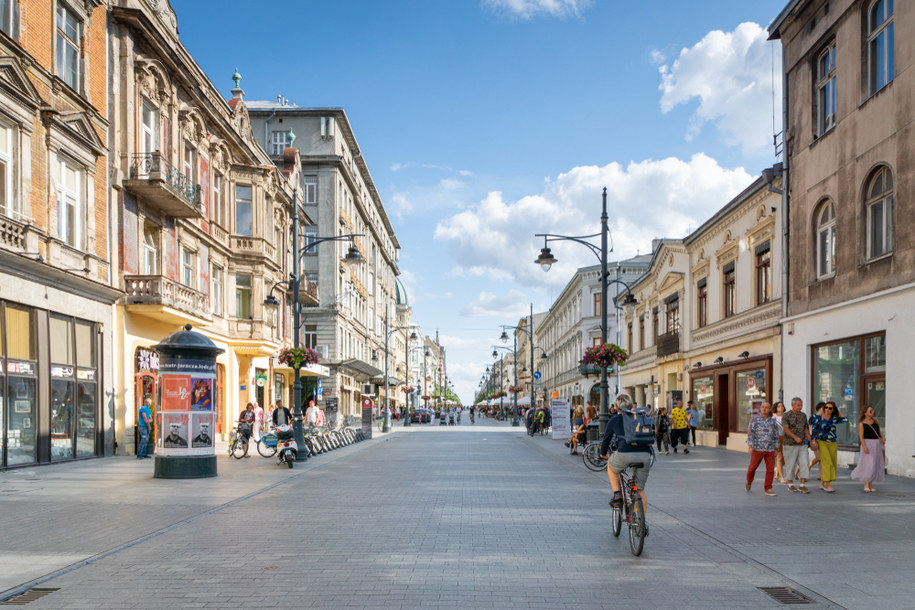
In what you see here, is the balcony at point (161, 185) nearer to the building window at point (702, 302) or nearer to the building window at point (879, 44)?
the building window at point (702, 302)

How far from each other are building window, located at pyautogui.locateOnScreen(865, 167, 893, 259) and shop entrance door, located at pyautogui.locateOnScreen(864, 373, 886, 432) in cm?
262

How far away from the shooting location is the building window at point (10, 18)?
16578mm

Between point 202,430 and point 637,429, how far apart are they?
10396 mm

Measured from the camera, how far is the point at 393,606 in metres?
6.10

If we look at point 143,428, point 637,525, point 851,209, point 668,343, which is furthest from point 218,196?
point 637,525

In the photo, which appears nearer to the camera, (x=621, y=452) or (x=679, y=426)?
(x=621, y=452)

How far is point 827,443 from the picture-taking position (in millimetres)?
13859

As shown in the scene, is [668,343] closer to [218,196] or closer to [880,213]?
[880,213]

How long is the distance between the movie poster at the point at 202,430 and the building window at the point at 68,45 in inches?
362

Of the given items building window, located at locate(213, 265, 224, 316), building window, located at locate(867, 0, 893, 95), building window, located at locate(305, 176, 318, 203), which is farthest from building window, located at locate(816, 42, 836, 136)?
building window, located at locate(305, 176, 318, 203)

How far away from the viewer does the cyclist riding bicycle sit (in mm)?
8500

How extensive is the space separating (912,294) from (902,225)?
1.49 metres

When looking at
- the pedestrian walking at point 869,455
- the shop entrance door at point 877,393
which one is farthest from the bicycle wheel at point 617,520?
the shop entrance door at point 877,393

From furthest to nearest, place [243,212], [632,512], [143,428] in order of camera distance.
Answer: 1. [243,212]
2. [143,428]
3. [632,512]
